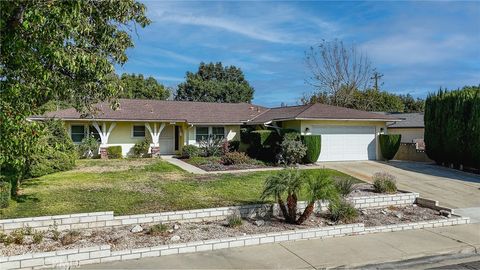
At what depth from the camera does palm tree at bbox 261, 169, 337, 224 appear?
8.23 m

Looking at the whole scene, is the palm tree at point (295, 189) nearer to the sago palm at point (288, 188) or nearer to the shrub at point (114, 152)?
the sago palm at point (288, 188)

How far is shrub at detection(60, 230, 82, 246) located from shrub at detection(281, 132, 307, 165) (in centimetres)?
1243

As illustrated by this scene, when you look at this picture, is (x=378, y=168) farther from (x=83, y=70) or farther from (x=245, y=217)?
(x=83, y=70)

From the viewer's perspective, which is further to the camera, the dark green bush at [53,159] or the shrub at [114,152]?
the shrub at [114,152]

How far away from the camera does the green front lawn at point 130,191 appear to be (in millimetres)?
9351

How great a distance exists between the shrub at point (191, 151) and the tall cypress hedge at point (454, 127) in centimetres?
1297

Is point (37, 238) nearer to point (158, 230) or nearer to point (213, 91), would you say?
point (158, 230)

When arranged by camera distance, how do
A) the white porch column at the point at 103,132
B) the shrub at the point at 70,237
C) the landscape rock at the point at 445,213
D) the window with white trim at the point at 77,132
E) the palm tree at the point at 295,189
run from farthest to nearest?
the window with white trim at the point at 77,132, the white porch column at the point at 103,132, the landscape rock at the point at 445,213, the palm tree at the point at 295,189, the shrub at the point at 70,237

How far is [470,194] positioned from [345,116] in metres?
9.06

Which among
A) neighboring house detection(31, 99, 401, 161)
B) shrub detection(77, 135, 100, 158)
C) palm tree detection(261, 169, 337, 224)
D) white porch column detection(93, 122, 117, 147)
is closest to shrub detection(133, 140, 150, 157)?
neighboring house detection(31, 99, 401, 161)

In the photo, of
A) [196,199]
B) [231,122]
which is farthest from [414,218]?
[231,122]

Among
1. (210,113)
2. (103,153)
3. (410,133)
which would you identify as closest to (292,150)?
(210,113)

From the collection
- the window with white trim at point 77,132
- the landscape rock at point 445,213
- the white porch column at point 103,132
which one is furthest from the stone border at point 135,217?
the window with white trim at point 77,132

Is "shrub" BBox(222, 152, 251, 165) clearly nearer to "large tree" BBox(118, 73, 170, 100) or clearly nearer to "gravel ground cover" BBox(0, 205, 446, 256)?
"gravel ground cover" BBox(0, 205, 446, 256)
